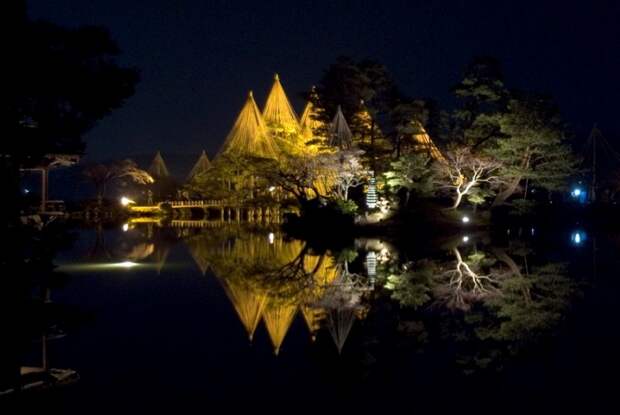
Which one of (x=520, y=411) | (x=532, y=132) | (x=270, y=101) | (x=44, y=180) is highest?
(x=270, y=101)

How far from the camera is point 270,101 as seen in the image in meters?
45.4

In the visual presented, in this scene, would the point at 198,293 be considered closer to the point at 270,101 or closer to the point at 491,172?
the point at 491,172

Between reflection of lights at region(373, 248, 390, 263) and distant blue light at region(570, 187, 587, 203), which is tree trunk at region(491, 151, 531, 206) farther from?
distant blue light at region(570, 187, 587, 203)

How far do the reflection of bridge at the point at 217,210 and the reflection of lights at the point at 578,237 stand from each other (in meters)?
20.5

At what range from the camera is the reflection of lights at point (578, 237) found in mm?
26078

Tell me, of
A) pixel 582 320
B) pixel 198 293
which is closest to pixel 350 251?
pixel 198 293

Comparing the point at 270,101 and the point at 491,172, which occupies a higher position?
the point at 270,101

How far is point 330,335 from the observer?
9266 mm

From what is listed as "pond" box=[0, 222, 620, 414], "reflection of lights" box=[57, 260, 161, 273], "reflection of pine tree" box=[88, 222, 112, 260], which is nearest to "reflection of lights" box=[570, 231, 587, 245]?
"pond" box=[0, 222, 620, 414]

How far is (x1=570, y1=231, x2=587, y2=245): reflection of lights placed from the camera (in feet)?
85.6

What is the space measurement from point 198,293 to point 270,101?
109ft

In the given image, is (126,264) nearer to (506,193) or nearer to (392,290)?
(392,290)

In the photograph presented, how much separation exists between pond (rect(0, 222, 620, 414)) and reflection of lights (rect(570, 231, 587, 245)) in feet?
24.7

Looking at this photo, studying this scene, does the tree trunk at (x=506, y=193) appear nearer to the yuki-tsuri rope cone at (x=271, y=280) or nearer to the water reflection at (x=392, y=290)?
the water reflection at (x=392, y=290)
